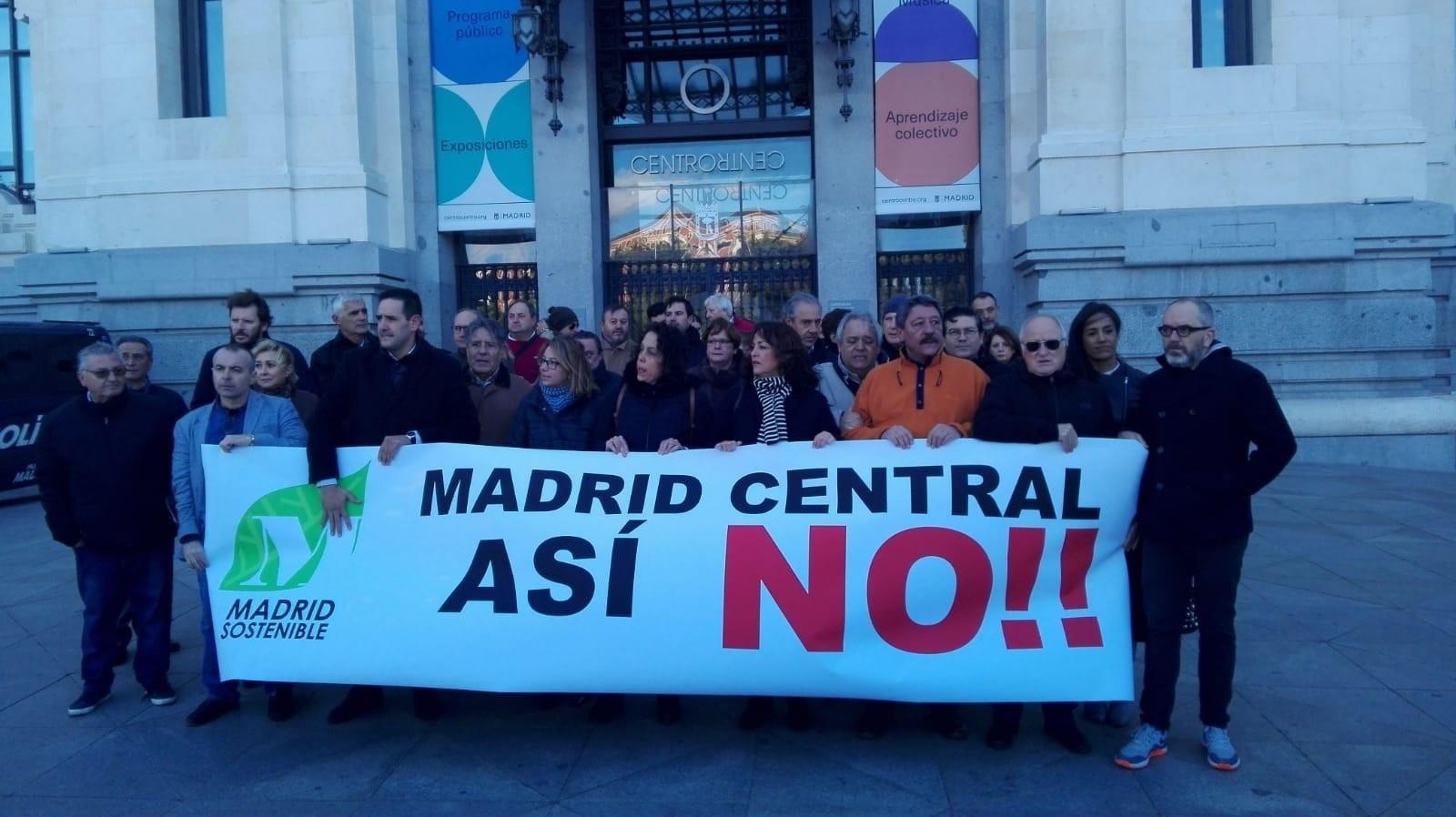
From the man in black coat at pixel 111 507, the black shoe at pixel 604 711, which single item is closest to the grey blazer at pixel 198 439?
the man in black coat at pixel 111 507

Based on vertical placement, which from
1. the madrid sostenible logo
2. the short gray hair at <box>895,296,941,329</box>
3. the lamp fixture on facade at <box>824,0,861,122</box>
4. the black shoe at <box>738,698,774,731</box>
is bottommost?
the black shoe at <box>738,698,774,731</box>

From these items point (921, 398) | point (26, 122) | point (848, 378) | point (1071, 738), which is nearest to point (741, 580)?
point (921, 398)

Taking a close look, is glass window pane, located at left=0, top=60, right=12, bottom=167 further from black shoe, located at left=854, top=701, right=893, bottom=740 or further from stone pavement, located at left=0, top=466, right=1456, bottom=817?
black shoe, located at left=854, top=701, right=893, bottom=740

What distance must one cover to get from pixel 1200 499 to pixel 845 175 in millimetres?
9595

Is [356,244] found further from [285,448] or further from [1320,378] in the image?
[1320,378]

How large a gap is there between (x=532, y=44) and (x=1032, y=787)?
10.9 metres

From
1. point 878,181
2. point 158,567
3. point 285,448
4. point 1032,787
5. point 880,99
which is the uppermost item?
point 880,99

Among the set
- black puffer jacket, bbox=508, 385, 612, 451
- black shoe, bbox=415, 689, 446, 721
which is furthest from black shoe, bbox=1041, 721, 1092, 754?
black shoe, bbox=415, 689, 446, 721

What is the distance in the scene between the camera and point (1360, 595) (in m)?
6.67

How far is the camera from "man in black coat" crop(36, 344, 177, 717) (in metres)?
4.98

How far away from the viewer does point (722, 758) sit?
443cm

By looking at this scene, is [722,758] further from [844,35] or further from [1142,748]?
[844,35]

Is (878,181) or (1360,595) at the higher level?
(878,181)

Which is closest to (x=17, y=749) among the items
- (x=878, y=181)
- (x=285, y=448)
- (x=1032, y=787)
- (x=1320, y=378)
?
(x=285, y=448)
